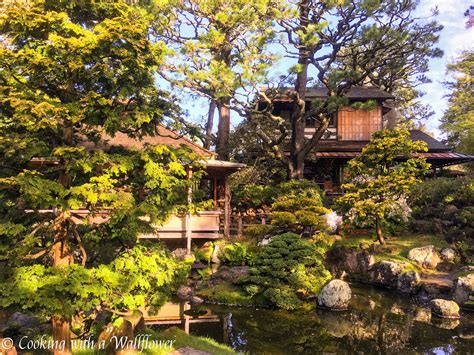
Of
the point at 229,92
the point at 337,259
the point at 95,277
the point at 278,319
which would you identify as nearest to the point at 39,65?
the point at 95,277

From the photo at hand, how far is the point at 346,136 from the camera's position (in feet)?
81.1

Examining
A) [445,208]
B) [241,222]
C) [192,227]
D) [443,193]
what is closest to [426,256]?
[445,208]

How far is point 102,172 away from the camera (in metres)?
6.09

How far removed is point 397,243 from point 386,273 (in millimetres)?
2582

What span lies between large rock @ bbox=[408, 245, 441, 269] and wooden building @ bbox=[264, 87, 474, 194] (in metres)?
8.03

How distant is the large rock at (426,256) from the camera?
1533 cm

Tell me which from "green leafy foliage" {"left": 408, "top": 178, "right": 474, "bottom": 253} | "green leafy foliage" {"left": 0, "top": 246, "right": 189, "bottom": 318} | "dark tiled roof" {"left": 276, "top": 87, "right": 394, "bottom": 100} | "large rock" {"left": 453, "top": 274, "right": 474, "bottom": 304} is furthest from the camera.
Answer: "dark tiled roof" {"left": 276, "top": 87, "right": 394, "bottom": 100}

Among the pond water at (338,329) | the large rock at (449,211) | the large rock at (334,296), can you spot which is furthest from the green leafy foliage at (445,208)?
the large rock at (334,296)

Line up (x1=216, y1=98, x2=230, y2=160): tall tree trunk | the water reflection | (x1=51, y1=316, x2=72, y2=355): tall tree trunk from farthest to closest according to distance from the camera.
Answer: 1. (x1=216, y1=98, x2=230, y2=160): tall tree trunk
2. the water reflection
3. (x1=51, y1=316, x2=72, y2=355): tall tree trunk

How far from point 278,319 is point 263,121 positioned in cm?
1371

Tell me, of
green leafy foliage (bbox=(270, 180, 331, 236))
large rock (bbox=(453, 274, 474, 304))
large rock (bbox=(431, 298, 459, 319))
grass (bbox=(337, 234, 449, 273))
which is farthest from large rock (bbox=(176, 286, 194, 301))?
large rock (bbox=(453, 274, 474, 304))

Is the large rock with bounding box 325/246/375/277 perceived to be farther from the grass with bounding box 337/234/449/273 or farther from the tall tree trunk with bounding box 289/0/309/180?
the tall tree trunk with bounding box 289/0/309/180

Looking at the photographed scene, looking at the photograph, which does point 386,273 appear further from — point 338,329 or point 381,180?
point 338,329

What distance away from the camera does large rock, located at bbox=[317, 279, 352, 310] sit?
40.3 ft
